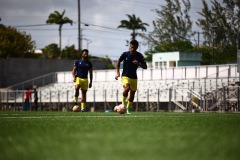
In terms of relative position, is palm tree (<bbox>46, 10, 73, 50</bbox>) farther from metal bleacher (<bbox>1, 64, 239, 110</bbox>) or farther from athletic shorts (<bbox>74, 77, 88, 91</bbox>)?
athletic shorts (<bbox>74, 77, 88, 91</bbox>)

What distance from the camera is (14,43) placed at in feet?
288

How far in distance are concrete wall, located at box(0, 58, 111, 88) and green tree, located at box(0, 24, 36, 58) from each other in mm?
18271

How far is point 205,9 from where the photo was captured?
6341cm

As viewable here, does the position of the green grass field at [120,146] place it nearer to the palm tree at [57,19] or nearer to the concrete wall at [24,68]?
Answer: the concrete wall at [24,68]

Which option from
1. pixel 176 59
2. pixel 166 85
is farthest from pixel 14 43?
pixel 166 85

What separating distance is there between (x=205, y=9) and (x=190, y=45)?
14056 millimetres

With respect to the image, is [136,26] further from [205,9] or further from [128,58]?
[128,58]

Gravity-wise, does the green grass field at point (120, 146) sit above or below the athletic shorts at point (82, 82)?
below

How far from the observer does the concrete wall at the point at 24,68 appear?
2462 inches

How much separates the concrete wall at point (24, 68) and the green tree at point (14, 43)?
18271 millimetres

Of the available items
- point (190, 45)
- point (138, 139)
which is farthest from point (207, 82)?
point (190, 45)

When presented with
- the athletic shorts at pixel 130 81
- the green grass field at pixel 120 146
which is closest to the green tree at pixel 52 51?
the athletic shorts at pixel 130 81

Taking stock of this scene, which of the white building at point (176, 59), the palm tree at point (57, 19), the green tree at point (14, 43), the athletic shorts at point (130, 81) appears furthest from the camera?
the palm tree at point (57, 19)

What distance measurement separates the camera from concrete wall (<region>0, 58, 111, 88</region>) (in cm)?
6253
